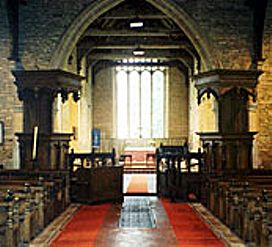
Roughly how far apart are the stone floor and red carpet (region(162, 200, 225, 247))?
0.09 m

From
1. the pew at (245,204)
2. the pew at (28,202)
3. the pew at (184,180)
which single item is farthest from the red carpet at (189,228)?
the pew at (28,202)

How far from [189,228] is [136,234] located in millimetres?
982

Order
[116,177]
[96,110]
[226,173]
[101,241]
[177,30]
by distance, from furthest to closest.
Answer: [96,110], [177,30], [116,177], [226,173], [101,241]

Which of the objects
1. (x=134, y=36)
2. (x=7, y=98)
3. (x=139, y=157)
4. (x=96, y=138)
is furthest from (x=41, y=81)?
(x=96, y=138)

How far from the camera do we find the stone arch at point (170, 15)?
11.8 metres

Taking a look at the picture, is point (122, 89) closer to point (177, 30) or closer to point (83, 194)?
point (177, 30)

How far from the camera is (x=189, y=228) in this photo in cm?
849

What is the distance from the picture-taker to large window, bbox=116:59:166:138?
Answer: 23891 mm

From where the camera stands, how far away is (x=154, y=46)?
1817cm

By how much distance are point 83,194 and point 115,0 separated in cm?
399

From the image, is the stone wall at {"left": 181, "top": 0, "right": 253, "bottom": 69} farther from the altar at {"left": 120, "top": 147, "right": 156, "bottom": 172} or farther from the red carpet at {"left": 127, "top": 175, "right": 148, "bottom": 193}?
the altar at {"left": 120, "top": 147, "right": 156, "bottom": 172}

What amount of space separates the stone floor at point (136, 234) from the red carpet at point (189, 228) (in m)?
0.09

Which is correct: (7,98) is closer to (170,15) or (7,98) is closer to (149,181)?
(170,15)

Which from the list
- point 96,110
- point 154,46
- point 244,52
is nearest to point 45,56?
point 244,52
